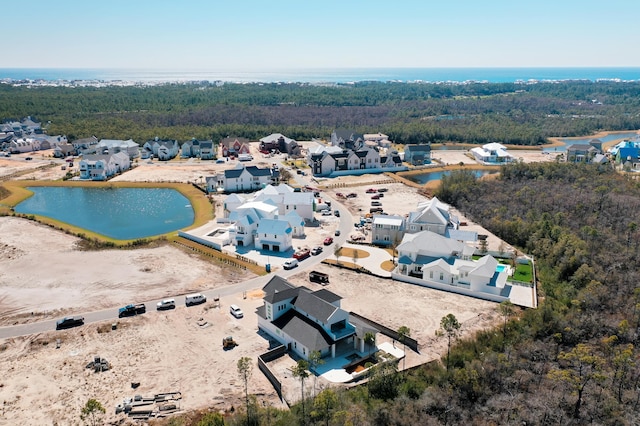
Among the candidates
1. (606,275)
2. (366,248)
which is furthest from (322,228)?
(606,275)

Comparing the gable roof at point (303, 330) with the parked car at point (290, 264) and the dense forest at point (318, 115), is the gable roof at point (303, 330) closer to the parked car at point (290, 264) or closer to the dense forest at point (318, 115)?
the parked car at point (290, 264)

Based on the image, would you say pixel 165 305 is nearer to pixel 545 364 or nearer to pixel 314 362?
pixel 314 362

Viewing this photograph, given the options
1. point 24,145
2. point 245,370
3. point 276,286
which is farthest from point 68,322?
point 24,145

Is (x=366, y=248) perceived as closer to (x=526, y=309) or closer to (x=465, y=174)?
(x=526, y=309)

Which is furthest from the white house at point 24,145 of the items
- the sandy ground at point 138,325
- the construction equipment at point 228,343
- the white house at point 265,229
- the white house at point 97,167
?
the construction equipment at point 228,343

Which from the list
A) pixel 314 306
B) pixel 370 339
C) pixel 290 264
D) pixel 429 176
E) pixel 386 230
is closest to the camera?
pixel 370 339

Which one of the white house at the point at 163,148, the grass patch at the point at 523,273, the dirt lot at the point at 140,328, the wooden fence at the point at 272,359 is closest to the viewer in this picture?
the dirt lot at the point at 140,328
